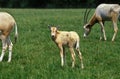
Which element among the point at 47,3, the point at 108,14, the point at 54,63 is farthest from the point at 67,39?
the point at 47,3

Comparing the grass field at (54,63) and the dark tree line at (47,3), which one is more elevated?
the dark tree line at (47,3)

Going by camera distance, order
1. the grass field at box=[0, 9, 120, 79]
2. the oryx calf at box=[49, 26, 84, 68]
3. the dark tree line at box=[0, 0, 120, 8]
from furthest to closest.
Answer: the dark tree line at box=[0, 0, 120, 8]
the oryx calf at box=[49, 26, 84, 68]
the grass field at box=[0, 9, 120, 79]

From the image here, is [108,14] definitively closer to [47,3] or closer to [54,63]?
[54,63]

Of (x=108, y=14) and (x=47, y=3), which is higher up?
(x=47, y=3)

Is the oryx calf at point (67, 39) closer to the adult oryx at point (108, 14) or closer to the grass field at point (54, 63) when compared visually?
the grass field at point (54, 63)

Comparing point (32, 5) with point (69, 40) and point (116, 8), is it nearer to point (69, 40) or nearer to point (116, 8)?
point (116, 8)

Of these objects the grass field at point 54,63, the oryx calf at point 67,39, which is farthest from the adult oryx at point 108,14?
the oryx calf at point 67,39

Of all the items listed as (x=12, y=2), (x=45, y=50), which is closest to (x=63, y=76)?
(x=45, y=50)

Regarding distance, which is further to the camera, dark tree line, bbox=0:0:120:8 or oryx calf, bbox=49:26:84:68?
dark tree line, bbox=0:0:120:8

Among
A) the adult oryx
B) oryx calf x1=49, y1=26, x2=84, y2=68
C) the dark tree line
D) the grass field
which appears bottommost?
the grass field

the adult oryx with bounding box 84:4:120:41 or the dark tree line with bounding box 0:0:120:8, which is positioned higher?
the dark tree line with bounding box 0:0:120:8

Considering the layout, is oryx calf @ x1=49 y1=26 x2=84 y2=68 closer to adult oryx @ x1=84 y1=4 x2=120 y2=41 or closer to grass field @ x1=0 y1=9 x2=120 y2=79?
grass field @ x1=0 y1=9 x2=120 y2=79

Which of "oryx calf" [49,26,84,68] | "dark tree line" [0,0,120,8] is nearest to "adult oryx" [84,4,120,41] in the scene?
"oryx calf" [49,26,84,68]

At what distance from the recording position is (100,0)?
217 ft
